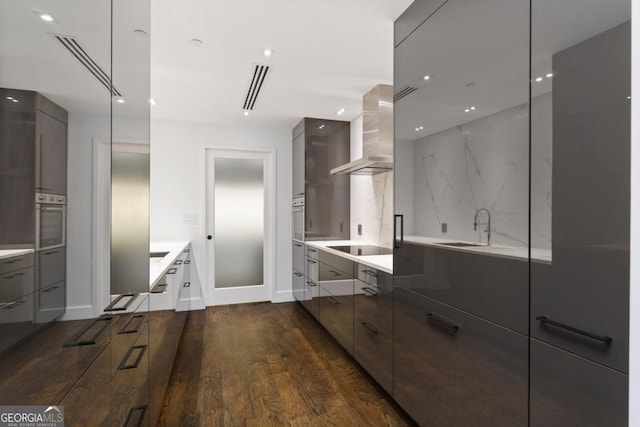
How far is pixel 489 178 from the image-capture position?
4.55ft

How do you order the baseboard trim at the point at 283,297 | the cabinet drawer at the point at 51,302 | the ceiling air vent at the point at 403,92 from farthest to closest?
1. the baseboard trim at the point at 283,297
2. the ceiling air vent at the point at 403,92
3. the cabinet drawer at the point at 51,302

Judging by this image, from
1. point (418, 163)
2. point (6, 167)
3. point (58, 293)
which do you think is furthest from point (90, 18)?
point (418, 163)

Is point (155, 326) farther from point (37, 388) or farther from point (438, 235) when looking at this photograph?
point (438, 235)

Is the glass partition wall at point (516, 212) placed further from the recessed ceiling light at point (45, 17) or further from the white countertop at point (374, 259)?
the recessed ceiling light at point (45, 17)

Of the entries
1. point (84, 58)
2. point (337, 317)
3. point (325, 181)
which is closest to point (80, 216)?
point (84, 58)

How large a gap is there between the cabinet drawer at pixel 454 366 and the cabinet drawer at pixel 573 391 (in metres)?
0.06

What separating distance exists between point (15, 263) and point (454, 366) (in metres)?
1.70

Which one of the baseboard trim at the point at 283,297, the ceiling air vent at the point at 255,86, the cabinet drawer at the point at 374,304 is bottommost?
the baseboard trim at the point at 283,297

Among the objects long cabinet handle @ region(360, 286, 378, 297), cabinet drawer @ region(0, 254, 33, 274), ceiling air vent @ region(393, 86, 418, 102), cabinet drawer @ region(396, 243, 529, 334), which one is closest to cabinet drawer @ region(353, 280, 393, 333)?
long cabinet handle @ region(360, 286, 378, 297)

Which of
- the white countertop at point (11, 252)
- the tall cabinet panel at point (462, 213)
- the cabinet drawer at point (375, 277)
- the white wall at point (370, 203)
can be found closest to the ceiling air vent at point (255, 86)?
the tall cabinet panel at point (462, 213)

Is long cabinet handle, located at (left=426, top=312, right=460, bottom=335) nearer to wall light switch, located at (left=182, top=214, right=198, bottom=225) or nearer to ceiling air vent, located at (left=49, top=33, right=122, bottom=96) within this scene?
ceiling air vent, located at (left=49, top=33, right=122, bottom=96)

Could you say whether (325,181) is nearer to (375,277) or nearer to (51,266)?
(375,277)

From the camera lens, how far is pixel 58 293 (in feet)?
2.26

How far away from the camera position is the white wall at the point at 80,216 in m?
0.74
